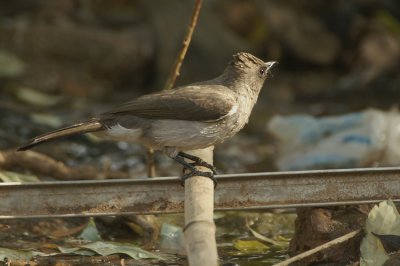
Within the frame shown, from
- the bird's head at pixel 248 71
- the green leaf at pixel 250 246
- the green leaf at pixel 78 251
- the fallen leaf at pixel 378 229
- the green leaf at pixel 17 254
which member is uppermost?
the bird's head at pixel 248 71

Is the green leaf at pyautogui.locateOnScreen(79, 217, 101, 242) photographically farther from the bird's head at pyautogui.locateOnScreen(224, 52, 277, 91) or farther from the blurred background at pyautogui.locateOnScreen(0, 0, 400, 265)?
the blurred background at pyautogui.locateOnScreen(0, 0, 400, 265)

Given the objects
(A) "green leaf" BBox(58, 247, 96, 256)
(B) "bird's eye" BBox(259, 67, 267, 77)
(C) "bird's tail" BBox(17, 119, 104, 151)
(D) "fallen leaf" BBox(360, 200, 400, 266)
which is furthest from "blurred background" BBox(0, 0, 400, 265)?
(D) "fallen leaf" BBox(360, 200, 400, 266)

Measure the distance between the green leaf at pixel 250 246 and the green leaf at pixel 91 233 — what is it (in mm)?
862

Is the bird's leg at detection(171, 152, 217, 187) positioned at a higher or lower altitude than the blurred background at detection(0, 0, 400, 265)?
lower

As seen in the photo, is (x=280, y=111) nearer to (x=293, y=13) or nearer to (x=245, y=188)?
(x=293, y=13)

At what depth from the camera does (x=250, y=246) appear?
18.4 ft

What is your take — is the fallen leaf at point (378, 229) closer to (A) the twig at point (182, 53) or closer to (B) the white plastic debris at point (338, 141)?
(A) the twig at point (182, 53)

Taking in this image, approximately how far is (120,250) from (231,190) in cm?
72

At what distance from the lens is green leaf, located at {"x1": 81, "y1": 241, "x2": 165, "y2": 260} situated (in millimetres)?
5207

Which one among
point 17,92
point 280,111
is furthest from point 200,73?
point 17,92

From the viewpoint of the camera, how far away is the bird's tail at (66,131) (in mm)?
5207

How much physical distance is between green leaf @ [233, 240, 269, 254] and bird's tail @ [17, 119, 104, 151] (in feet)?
3.62

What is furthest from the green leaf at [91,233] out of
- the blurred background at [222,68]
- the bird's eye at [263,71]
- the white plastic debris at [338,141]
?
the white plastic debris at [338,141]

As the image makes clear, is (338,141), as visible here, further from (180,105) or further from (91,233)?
(91,233)
